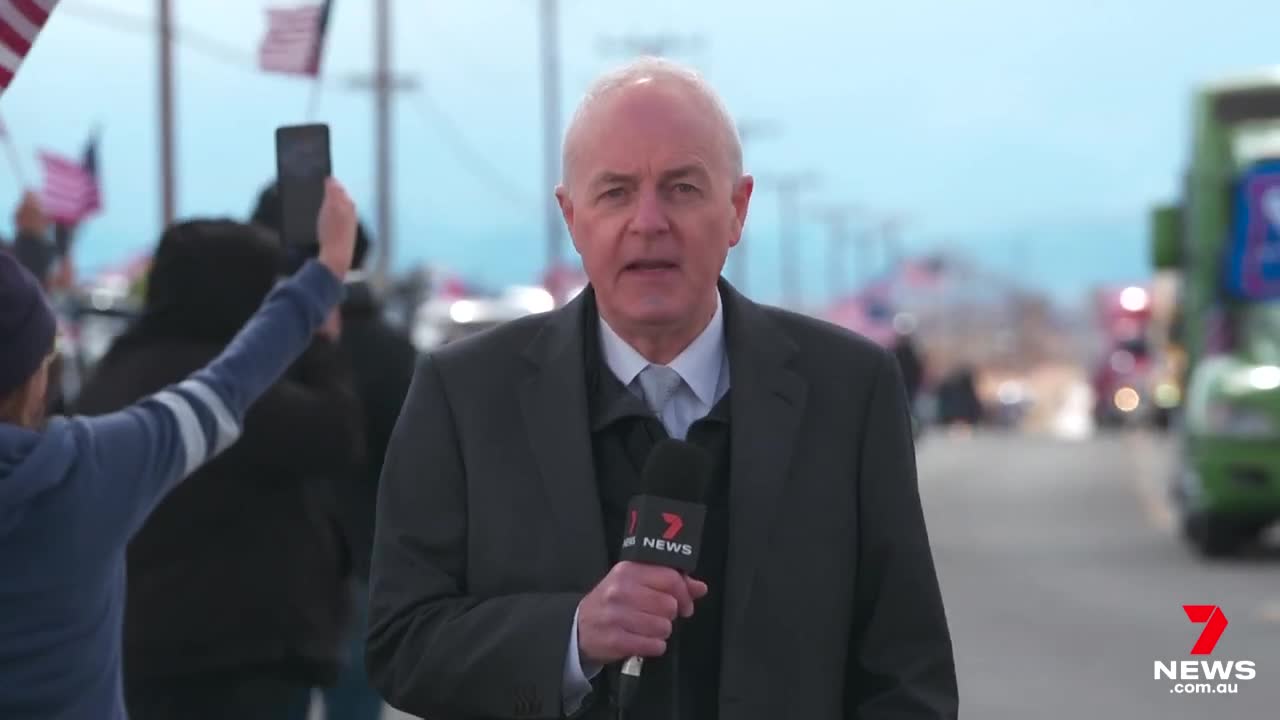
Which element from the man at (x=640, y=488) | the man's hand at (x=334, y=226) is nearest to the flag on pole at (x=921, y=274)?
the man's hand at (x=334, y=226)

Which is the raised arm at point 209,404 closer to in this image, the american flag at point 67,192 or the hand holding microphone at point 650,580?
the hand holding microphone at point 650,580

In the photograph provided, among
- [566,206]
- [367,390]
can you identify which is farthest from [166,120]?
[566,206]

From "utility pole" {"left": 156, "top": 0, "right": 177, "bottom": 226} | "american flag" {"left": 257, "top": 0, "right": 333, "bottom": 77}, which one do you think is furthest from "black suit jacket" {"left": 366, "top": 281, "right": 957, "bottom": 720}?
"utility pole" {"left": 156, "top": 0, "right": 177, "bottom": 226}

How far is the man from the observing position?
3350mm

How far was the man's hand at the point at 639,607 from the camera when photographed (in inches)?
122

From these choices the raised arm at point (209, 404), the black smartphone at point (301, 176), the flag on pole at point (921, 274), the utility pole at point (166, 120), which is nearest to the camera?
the raised arm at point (209, 404)

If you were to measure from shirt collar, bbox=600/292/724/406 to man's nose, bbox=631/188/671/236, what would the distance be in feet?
0.70

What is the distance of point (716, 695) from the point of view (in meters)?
3.39

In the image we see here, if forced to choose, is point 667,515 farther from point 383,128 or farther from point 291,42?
point 383,128

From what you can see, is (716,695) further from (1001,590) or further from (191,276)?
(1001,590)

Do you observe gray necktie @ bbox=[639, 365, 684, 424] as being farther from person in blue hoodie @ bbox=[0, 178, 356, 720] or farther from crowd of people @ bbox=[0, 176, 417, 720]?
crowd of people @ bbox=[0, 176, 417, 720]

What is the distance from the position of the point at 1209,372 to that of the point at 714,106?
45.8ft

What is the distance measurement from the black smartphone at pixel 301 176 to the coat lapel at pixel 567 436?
1.25 meters

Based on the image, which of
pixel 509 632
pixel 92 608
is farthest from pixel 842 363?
pixel 92 608
